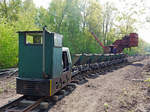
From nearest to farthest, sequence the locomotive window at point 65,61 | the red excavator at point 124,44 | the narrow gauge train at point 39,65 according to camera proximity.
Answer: the narrow gauge train at point 39,65, the locomotive window at point 65,61, the red excavator at point 124,44

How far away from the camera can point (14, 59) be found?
15.5m

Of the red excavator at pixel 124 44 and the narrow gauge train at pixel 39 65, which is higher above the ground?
the red excavator at pixel 124 44

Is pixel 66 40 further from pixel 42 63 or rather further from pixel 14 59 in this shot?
pixel 42 63

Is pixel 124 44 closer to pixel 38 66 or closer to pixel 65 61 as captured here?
pixel 65 61

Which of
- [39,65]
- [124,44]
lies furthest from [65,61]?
[124,44]

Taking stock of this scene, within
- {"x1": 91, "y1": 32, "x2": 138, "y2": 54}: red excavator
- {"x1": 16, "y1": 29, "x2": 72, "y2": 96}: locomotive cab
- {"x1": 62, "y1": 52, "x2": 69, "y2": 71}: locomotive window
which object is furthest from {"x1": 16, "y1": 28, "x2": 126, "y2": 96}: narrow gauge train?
{"x1": 91, "y1": 32, "x2": 138, "y2": 54}: red excavator

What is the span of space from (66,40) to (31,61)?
23.8m

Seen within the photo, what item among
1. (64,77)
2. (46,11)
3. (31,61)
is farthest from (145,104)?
(46,11)

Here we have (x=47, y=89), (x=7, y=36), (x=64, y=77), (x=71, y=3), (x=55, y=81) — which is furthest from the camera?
(x=71, y=3)

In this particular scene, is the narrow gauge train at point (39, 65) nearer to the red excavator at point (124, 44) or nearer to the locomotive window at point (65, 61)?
the locomotive window at point (65, 61)

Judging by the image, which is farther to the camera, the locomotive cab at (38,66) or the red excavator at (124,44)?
the red excavator at (124,44)

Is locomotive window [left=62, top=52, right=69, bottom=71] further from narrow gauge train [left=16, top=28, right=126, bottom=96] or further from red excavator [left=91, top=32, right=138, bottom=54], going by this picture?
red excavator [left=91, top=32, right=138, bottom=54]

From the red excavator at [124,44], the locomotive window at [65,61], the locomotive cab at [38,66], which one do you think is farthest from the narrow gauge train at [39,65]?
the red excavator at [124,44]

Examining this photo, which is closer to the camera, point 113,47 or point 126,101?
Result: point 126,101
